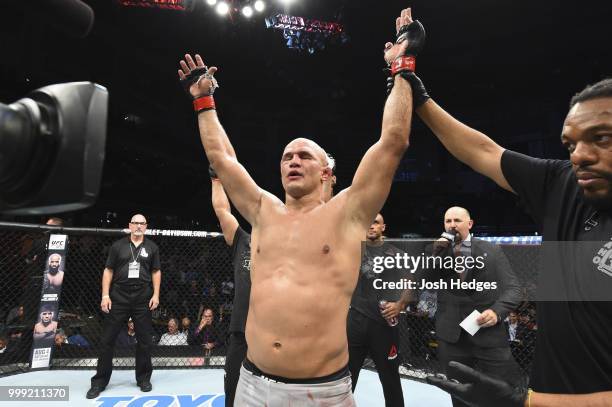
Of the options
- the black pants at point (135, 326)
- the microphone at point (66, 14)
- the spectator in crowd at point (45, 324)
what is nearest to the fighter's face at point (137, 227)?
the black pants at point (135, 326)

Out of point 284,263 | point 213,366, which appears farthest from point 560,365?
point 213,366

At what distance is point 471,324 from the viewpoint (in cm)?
281

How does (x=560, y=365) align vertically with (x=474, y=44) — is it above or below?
below

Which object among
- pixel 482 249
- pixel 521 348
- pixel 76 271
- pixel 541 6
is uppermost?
pixel 541 6

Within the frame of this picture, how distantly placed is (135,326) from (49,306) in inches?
41.5

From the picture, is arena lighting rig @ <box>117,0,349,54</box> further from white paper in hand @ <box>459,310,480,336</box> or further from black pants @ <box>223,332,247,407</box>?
white paper in hand @ <box>459,310,480,336</box>

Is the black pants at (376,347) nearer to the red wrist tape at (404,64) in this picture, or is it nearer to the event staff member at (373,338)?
the event staff member at (373,338)

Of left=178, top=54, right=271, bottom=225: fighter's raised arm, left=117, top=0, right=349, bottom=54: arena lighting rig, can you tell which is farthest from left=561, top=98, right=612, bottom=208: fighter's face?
left=117, top=0, right=349, bottom=54: arena lighting rig

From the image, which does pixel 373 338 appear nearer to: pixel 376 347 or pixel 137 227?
pixel 376 347

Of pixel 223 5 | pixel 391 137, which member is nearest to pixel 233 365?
pixel 391 137

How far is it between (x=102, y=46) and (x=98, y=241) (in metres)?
5.23

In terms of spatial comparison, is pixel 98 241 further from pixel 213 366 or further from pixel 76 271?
pixel 213 366

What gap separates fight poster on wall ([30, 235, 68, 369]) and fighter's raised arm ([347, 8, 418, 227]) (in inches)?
156

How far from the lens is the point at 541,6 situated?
29.0ft
